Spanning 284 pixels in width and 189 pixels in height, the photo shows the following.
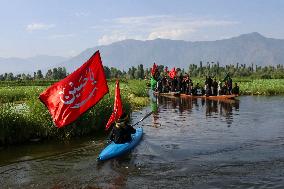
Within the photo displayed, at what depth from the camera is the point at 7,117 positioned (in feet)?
61.1

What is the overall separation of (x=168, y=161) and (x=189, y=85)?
99.1 ft

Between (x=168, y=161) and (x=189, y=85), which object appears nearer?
(x=168, y=161)

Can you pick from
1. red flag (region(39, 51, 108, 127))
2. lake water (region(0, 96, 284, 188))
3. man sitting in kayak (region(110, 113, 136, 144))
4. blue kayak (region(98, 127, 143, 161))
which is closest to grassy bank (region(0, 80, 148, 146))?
lake water (region(0, 96, 284, 188))

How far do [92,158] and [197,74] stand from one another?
115 metres

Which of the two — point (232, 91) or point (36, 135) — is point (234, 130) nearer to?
point (36, 135)

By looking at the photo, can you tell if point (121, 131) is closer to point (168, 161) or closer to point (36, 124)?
point (168, 161)

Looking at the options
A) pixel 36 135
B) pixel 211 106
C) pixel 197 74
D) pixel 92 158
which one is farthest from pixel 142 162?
pixel 197 74

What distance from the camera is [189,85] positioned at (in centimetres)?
4506

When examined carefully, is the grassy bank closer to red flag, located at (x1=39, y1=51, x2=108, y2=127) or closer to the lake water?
the lake water

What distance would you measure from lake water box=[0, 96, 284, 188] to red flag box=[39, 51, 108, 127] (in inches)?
81.5

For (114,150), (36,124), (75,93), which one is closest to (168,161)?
(114,150)

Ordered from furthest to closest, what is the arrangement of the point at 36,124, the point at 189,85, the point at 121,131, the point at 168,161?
1. the point at 189,85
2. the point at 36,124
3. the point at 121,131
4. the point at 168,161

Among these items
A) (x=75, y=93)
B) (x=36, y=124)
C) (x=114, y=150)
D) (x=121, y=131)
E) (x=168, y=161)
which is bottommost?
(x=168, y=161)

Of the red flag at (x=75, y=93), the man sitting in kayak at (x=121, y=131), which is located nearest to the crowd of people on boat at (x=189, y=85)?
the man sitting in kayak at (x=121, y=131)
